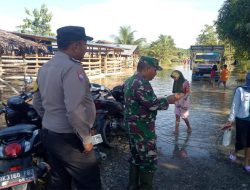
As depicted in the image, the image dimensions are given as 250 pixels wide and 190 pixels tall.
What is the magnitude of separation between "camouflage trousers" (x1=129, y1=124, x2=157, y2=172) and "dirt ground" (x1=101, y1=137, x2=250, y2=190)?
0.57m

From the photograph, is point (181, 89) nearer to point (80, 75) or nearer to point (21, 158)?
point (21, 158)

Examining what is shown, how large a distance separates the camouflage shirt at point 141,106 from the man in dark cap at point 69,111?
3.32 ft

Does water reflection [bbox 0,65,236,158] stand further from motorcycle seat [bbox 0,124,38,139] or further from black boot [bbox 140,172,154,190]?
motorcycle seat [bbox 0,124,38,139]

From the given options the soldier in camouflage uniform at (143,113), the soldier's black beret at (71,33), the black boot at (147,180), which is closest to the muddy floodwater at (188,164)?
the black boot at (147,180)

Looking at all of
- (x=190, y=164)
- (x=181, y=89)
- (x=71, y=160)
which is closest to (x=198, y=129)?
(x=181, y=89)

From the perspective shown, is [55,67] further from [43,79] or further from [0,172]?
[0,172]

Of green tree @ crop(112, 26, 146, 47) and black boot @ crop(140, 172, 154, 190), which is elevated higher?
green tree @ crop(112, 26, 146, 47)

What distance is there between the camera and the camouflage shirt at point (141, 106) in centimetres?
357

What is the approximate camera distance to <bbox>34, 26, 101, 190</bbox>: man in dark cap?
2504mm

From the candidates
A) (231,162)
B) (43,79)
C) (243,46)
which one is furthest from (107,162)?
(243,46)

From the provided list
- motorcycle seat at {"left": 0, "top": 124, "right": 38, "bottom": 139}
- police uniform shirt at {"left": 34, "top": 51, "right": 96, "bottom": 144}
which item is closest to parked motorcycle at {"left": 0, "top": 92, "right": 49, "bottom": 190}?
motorcycle seat at {"left": 0, "top": 124, "right": 38, "bottom": 139}

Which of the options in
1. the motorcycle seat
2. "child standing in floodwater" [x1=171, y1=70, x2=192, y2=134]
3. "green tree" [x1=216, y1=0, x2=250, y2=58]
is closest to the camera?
the motorcycle seat

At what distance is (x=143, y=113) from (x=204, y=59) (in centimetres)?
2139

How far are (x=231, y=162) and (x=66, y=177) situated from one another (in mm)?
3300
